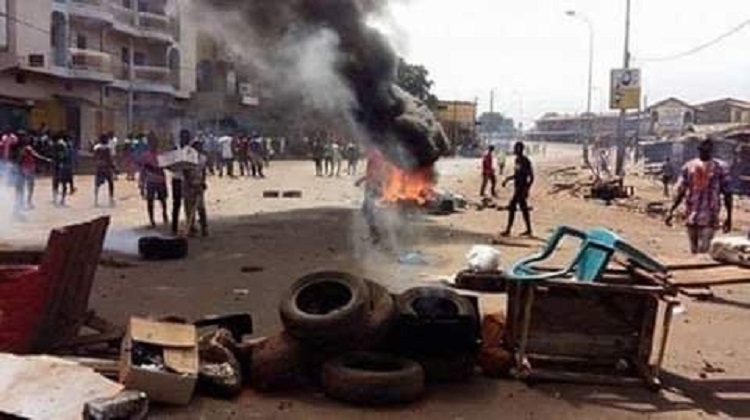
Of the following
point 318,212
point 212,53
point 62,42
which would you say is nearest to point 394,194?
point 318,212

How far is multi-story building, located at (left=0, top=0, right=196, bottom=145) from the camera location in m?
35.6

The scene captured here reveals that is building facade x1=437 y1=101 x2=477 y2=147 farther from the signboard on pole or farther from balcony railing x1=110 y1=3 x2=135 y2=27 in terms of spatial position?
the signboard on pole

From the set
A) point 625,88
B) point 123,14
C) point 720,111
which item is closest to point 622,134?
point 625,88

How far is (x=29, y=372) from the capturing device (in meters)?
5.77

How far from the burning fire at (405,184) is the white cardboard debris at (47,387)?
11281mm

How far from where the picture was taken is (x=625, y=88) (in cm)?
3538

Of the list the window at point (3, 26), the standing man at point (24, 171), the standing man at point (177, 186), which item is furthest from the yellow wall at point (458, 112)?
the standing man at point (177, 186)

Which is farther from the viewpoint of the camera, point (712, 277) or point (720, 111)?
point (720, 111)

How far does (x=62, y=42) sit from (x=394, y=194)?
26647 mm

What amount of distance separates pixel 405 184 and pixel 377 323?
1140 centimetres

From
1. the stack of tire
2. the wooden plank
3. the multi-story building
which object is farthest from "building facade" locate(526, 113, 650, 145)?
the stack of tire

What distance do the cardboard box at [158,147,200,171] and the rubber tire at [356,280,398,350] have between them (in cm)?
878

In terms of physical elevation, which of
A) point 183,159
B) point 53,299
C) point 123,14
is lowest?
point 53,299

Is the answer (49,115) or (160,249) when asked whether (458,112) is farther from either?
(160,249)
